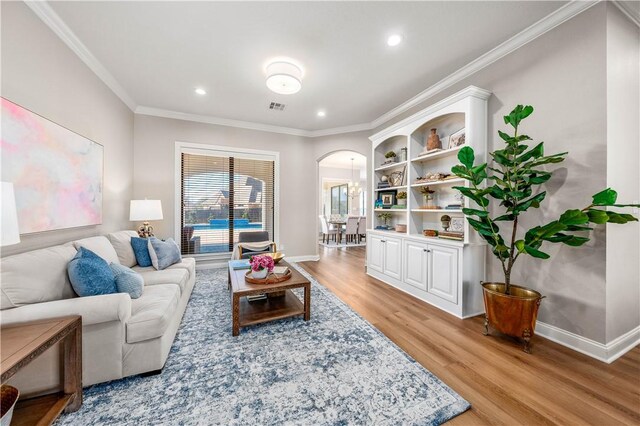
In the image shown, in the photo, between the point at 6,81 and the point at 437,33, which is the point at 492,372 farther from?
the point at 6,81

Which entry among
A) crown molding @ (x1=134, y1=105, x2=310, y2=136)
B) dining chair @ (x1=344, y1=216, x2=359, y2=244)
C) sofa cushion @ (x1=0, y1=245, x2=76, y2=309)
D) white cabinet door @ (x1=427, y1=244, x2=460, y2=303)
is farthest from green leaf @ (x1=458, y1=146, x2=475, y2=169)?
dining chair @ (x1=344, y1=216, x2=359, y2=244)

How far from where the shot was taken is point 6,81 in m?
1.76

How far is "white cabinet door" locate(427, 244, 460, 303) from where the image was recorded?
272 centimetres

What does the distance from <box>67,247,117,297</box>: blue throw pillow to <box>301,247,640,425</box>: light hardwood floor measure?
7.83 feet

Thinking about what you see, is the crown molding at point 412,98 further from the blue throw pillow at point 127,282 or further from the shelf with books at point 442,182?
the blue throw pillow at point 127,282

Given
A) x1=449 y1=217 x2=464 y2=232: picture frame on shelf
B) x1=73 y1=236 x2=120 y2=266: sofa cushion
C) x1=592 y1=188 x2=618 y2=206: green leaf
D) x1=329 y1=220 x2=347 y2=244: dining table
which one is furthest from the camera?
x1=329 y1=220 x2=347 y2=244: dining table

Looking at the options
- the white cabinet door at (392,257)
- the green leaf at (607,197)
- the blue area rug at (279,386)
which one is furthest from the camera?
the white cabinet door at (392,257)

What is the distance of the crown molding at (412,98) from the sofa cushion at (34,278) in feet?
6.78

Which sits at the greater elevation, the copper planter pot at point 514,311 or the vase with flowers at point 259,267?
the vase with flowers at point 259,267

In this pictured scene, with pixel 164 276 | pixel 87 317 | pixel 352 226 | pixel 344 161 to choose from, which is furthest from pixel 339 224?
pixel 87 317

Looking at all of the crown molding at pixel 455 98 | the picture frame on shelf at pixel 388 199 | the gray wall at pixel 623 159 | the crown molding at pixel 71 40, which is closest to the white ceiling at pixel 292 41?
the crown molding at pixel 71 40

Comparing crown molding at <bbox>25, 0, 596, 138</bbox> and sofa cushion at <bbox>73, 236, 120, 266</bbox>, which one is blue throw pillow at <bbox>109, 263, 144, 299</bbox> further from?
crown molding at <bbox>25, 0, 596, 138</bbox>

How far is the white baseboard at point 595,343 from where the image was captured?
195 centimetres

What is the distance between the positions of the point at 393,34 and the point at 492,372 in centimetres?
310
